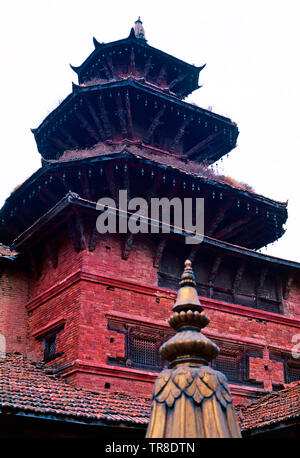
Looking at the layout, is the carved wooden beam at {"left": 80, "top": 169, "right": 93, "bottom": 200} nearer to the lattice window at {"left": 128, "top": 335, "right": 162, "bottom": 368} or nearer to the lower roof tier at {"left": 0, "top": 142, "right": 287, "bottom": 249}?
the lower roof tier at {"left": 0, "top": 142, "right": 287, "bottom": 249}

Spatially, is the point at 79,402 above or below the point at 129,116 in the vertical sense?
below

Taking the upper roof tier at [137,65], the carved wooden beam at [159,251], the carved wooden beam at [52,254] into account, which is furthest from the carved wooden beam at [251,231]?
the carved wooden beam at [52,254]

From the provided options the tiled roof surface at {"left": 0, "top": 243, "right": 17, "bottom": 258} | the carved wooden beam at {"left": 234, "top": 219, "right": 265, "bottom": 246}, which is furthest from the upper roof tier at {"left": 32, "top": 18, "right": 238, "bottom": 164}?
the tiled roof surface at {"left": 0, "top": 243, "right": 17, "bottom": 258}

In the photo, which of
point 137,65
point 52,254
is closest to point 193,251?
point 52,254

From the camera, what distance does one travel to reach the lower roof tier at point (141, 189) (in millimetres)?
14375

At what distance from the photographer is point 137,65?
19547 millimetres

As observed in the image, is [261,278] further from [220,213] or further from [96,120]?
[96,120]

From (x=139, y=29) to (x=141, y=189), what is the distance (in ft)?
28.2

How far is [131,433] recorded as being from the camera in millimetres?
10664

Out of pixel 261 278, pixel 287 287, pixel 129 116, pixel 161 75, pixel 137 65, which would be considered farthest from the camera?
pixel 161 75

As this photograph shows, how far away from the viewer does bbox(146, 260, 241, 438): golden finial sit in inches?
116

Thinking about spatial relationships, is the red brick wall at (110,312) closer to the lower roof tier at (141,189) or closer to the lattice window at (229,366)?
the lattice window at (229,366)
